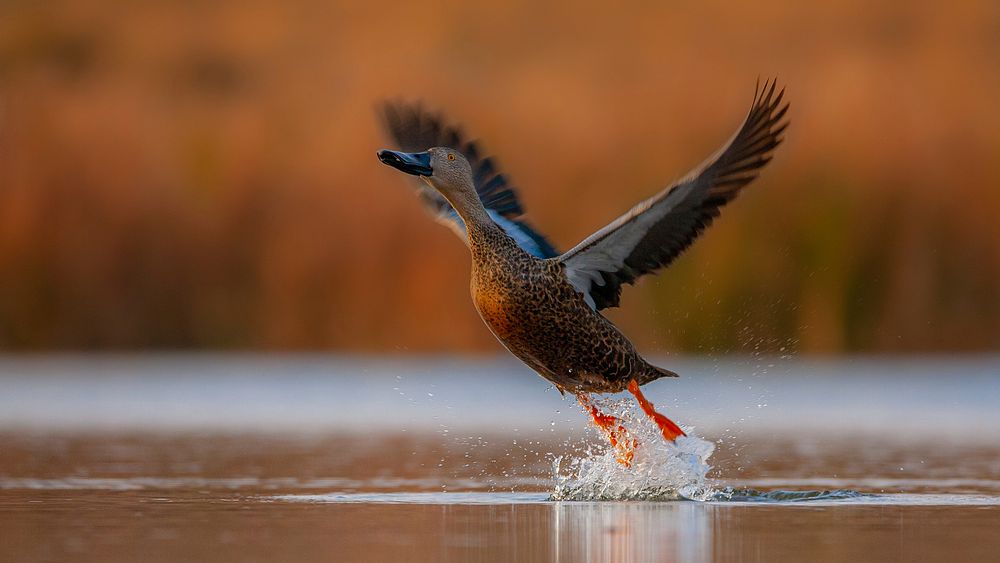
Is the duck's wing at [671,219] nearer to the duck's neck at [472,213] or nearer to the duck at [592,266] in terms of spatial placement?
the duck at [592,266]

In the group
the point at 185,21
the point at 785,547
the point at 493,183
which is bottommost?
the point at 785,547

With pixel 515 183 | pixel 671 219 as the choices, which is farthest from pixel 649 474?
pixel 515 183

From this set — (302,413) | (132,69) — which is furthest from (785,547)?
(132,69)

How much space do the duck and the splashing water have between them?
6cm

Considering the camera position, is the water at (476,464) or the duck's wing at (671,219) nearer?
the water at (476,464)

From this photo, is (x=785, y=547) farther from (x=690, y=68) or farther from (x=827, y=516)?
(x=690, y=68)

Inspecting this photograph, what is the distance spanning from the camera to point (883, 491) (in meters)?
9.33

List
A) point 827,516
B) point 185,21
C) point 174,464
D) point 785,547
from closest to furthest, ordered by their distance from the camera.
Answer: point 785,547 < point 827,516 < point 174,464 < point 185,21

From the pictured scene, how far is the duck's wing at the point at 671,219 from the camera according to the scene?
31.3ft

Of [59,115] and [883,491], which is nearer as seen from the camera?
[883,491]

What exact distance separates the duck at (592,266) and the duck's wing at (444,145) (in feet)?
3.69

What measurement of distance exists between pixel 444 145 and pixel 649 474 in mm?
2624

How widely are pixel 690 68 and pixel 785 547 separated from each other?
13.4 metres

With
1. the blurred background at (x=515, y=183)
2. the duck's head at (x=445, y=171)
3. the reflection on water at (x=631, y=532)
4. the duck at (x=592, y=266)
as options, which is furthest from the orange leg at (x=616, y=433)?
the blurred background at (x=515, y=183)
